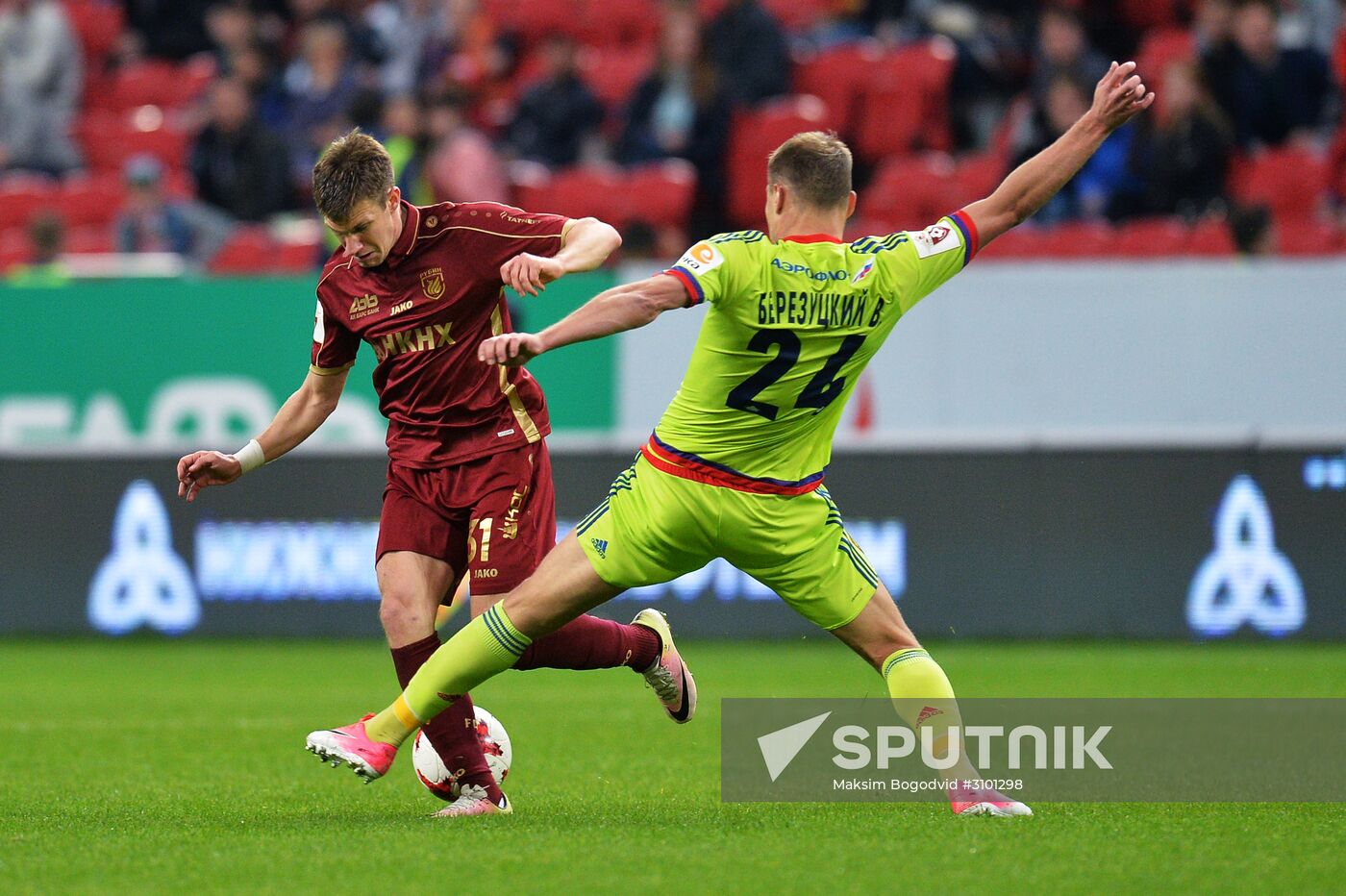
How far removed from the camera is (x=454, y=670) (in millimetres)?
5504

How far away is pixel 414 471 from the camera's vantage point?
6.04 m

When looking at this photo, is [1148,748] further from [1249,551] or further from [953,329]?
[953,329]

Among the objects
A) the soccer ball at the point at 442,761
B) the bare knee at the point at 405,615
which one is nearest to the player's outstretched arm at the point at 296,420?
the bare knee at the point at 405,615

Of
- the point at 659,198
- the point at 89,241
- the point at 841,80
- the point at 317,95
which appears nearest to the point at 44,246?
the point at 89,241

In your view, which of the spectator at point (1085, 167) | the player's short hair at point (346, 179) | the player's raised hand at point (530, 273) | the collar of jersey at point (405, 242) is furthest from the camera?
the spectator at point (1085, 167)

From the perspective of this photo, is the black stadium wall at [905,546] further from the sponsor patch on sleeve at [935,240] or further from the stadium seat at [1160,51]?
the sponsor patch on sleeve at [935,240]

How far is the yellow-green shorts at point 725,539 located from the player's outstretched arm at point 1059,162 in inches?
39.2

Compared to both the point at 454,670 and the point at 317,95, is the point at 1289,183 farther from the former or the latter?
the point at 454,670

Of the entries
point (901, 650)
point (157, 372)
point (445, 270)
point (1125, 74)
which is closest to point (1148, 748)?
point (901, 650)

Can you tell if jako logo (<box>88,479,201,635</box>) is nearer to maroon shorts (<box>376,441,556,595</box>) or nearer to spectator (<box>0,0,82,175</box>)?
spectator (<box>0,0,82,175</box>)

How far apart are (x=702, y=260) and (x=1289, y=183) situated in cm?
952

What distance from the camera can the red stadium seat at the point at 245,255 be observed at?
14516 mm

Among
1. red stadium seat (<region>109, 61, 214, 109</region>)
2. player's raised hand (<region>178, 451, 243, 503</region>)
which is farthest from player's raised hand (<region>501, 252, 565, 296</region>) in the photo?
red stadium seat (<region>109, 61, 214, 109</region>)

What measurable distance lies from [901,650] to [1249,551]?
6408 millimetres
